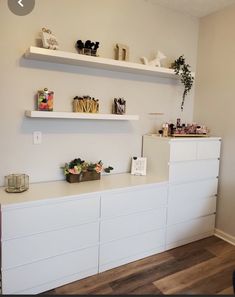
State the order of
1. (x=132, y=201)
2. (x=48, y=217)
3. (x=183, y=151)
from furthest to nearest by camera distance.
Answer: (x=183, y=151)
(x=132, y=201)
(x=48, y=217)

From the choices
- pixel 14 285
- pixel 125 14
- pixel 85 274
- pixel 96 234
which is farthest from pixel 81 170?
pixel 125 14

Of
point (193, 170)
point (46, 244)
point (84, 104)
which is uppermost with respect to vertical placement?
point (84, 104)

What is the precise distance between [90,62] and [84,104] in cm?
39

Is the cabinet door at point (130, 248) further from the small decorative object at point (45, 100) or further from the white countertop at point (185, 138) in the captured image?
the small decorative object at point (45, 100)

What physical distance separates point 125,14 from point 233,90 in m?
1.42

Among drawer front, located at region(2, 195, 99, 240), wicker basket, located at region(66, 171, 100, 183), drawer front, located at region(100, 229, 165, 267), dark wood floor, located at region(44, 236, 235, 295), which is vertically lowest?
dark wood floor, located at region(44, 236, 235, 295)

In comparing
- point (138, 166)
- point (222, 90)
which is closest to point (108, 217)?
point (138, 166)

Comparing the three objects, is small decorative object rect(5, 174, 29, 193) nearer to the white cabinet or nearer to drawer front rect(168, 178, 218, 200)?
the white cabinet

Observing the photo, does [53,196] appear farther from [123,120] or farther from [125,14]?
[125,14]

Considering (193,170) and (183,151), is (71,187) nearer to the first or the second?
(183,151)

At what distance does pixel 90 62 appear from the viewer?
231 cm

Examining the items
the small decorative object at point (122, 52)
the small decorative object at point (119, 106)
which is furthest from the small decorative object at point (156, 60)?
the small decorative object at point (119, 106)

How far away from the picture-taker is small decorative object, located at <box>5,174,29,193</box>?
2066 mm

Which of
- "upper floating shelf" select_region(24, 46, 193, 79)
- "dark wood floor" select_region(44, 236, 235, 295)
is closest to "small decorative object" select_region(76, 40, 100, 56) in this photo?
"upper floating shelf" select_region(24, 46, 193, 79)
